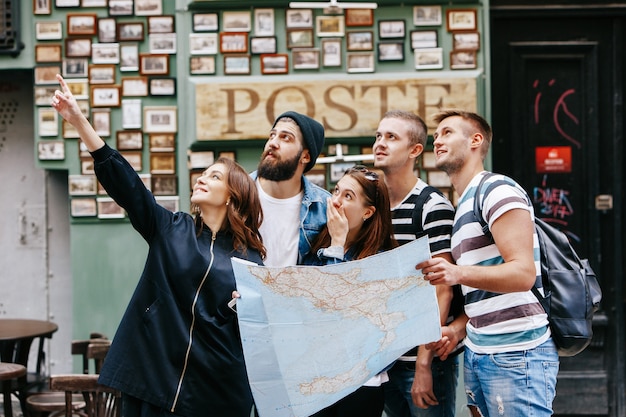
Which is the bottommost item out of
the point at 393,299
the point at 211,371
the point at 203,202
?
the point at 211,371

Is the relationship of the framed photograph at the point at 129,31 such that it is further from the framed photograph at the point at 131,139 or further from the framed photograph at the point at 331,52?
the framed photograph at the point at 331,52

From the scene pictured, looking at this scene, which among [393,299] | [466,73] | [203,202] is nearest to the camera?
[393,299]

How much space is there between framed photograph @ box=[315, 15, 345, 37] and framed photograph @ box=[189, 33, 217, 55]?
82 cm

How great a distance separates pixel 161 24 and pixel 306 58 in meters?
1.21

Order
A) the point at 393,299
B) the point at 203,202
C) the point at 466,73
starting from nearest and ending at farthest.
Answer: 1. the point at 393,299
2. the point at 203,202
3. the point at 466,73

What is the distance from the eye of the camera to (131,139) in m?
7.32

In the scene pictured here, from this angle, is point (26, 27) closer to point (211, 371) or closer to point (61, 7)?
point (61, 7)

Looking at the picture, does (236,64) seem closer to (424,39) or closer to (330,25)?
(330,25)

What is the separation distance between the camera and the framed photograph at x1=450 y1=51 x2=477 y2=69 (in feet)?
23.6

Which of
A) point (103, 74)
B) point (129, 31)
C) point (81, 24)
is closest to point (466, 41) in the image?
point (129, 31)

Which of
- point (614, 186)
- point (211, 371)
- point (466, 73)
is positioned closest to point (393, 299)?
point (211, 371)

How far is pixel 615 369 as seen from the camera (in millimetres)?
7496

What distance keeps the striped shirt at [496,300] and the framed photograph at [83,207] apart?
4.29 metres

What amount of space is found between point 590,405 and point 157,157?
4.03 m
